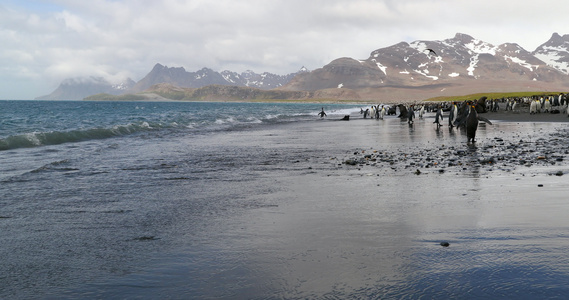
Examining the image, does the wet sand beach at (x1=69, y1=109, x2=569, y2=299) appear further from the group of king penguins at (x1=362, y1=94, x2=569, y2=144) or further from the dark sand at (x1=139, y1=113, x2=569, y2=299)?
the group of king penguins at (x1=362, y1=94, x2=569, y2=144)

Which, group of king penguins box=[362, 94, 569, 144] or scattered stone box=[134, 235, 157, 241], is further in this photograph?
group of king penguins box=[362, 94, 569, 144]

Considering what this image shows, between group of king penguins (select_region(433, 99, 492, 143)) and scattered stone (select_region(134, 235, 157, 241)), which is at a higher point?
group of king penguins (select_region(433, 99, 492, 143))

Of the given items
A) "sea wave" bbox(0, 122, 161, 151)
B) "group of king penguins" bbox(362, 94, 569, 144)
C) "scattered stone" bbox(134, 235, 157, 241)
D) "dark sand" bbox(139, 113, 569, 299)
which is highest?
"group of king penguins" bbox(362, 94, 569, 144)

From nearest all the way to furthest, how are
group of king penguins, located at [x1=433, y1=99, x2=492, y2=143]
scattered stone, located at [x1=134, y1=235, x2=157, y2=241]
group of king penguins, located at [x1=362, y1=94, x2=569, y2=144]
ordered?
scattered stone, located at [x1=134, y1=235, x2=157, y2=241] → group of king penguins, located at [x1=433, y1=99, x2=492, y2=143] → group of king penguins, located at [x1=362, y1=94, x2=569, y2=144]

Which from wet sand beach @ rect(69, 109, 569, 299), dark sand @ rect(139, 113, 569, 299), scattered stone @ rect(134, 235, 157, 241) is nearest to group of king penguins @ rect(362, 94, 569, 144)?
dark sand @ rect(139, 113, 569, 299)

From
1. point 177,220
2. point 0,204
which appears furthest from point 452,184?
point 0,204

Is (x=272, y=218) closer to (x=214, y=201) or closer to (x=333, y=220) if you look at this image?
(x=333, y=220)

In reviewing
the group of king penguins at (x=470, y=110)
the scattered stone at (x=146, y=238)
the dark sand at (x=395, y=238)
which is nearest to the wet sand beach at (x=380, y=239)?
the dark sand at (x=395, y=238)

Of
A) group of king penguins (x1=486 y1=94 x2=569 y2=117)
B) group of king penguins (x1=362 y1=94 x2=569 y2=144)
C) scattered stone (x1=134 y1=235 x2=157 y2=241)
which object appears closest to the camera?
scattered stone (x1=134 y1=235 x2=157 y2=241)

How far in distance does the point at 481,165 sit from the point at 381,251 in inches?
309

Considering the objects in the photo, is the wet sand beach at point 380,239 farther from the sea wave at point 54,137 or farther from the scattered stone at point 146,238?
the sea wave at point 54,137

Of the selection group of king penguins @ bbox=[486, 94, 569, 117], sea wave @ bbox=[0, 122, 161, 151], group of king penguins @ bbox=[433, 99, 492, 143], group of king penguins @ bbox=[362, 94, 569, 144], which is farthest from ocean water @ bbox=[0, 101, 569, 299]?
group of king penguins @ bbox=[486, 94, 569, 117]

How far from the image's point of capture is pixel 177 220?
687 cm

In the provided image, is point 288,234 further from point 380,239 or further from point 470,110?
point 470,110
